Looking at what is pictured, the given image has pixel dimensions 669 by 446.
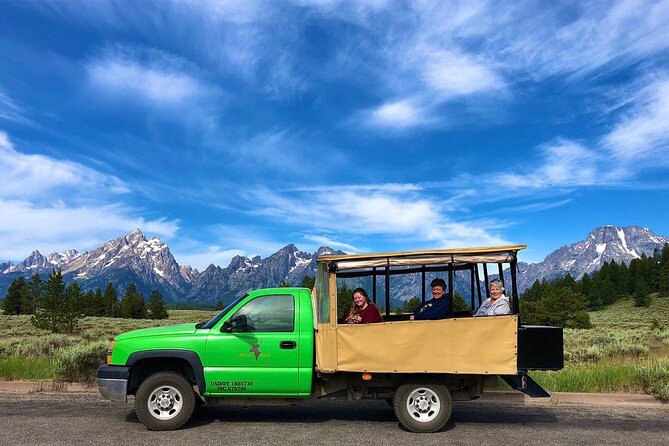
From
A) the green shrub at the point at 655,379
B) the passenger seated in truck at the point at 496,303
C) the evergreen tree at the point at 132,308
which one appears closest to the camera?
the passenger seated in truck at the point at 496,303

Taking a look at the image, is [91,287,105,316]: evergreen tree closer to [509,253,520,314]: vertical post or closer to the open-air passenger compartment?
the open-air passenger compartment

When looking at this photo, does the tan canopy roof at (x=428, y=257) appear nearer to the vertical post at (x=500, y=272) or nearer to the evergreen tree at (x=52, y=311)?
the vertical post at (x=500, y=272)

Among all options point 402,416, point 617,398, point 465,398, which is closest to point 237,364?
point 402,416

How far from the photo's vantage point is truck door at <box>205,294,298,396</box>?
7438 mm

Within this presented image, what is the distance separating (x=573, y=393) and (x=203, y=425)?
662 centimetres

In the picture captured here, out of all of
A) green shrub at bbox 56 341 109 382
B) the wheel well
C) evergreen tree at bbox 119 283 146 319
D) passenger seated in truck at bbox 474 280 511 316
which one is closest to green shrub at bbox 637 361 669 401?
passenger seated in truck at bbox 474 280 511 316

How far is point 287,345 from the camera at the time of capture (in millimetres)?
Result: 7516

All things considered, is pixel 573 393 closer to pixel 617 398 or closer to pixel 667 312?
pixel 617 398

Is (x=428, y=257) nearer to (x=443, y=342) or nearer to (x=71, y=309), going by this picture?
(x=443, y=342)

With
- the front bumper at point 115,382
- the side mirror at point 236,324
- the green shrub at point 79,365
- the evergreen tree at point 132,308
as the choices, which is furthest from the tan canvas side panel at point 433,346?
the evergreen tree at point 132,308

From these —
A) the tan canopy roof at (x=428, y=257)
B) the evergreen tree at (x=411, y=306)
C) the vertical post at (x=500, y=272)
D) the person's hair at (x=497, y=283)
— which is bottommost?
the evergreen tree at (x=411, y=306)

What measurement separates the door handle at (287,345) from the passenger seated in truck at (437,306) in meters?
1.89

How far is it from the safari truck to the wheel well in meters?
0.01

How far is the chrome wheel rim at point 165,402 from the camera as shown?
24.4 ft
